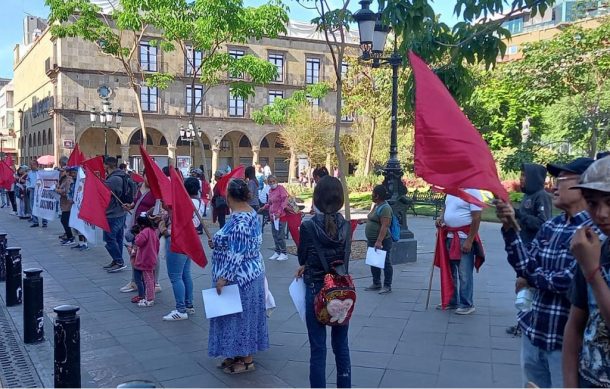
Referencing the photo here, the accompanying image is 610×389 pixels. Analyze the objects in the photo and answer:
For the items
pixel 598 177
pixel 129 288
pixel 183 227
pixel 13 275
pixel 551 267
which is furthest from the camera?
pixel 129 288

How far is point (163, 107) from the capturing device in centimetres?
4181

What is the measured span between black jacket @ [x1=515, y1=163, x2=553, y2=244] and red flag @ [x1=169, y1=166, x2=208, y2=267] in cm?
317

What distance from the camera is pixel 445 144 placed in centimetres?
266

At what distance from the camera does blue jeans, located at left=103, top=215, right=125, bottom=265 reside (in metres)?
9.33

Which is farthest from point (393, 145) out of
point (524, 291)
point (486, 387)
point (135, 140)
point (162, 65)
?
point (135, 140)

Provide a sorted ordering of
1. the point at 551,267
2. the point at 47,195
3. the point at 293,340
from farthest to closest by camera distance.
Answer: the point at 47,195 → the point at 293,340 → the point at 551,267

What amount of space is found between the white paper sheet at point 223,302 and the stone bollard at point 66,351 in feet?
3.56

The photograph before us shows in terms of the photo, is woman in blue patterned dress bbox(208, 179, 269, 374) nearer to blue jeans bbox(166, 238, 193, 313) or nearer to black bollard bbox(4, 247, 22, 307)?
blue jeans bbox(166, 238, 193, 313)

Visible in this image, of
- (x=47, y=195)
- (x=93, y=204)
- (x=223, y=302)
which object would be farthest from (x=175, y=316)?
(x=47, y=195)

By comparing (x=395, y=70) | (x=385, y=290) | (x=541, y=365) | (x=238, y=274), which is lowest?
(x=385, y=290)

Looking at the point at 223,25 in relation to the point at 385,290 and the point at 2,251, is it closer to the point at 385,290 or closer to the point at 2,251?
the point at 2,251

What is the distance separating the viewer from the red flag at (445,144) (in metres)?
2.64

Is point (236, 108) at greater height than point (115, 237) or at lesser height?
greater

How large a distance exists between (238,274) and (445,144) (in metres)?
2.51
